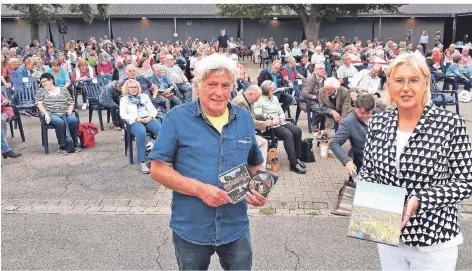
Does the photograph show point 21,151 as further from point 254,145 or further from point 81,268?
point 254,145

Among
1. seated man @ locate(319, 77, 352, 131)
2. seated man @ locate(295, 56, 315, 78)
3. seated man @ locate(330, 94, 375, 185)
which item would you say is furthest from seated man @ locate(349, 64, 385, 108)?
seated man @ locate(330, 94, 375, 185)

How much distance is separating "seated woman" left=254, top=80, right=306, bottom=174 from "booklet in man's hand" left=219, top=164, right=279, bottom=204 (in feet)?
14.9

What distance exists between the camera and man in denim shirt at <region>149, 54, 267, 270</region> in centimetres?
236

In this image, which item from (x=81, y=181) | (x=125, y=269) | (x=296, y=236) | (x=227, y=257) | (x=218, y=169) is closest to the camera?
(x=218, y=169)

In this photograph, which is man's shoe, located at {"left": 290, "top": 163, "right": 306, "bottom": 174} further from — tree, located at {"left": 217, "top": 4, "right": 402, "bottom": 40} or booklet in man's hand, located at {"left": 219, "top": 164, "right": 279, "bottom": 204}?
tree, located at {"left": 217, "top": 4, "right": 402, "bottom": 40}

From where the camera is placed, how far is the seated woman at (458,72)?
13508 millimetres

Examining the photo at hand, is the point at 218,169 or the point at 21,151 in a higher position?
the point at 218,169

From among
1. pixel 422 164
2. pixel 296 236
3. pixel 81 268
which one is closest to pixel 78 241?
pixel 81 268

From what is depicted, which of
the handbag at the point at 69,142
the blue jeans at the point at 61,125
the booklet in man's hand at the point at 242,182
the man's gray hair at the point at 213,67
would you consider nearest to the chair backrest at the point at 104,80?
the blue jeans at the point at 61,125

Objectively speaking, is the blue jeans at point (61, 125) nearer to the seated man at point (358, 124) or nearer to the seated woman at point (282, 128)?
the seated woman at point (282, 128)

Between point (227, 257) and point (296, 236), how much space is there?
2234mm

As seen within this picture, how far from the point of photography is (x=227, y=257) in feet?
8.38

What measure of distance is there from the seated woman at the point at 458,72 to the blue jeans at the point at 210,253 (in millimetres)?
12612

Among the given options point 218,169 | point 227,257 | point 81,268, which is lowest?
point 81,268
